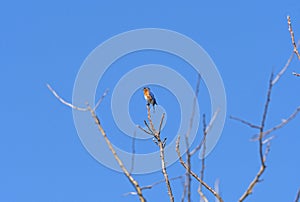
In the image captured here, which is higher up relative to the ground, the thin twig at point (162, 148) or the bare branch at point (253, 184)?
the thin twig at point (162, 148)

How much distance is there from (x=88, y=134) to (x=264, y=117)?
241cm

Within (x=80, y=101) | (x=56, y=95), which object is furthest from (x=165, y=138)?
(x=56, y=95)

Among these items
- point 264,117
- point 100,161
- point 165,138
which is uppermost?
point 165,138

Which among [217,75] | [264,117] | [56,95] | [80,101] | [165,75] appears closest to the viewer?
[264,117]

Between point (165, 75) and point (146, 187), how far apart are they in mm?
4285

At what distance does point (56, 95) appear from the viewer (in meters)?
3.33

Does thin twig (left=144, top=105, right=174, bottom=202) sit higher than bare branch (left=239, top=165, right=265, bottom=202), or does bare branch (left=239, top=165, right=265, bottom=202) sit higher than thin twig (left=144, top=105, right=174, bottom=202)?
thin twig (left=144, top=105, right=174, bottom=202)

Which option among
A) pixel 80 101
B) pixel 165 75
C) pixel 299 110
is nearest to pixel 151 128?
pixel 80 101

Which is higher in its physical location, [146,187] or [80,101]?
[80,101]

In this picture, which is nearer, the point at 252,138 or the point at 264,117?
the point at 264,117

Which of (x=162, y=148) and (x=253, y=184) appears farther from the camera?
(x=162, y=148)

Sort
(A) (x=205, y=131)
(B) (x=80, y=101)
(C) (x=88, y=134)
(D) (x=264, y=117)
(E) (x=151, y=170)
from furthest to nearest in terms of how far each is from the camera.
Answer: (E) (x=151, y=170) → (C) (x=88, y=134) → (B) (x=80, y=101) → (A) (x=205, y=131) → (D) (x=264, y=117)

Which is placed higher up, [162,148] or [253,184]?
[162,148]

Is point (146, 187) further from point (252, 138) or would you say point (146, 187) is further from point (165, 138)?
point (165, 138)
